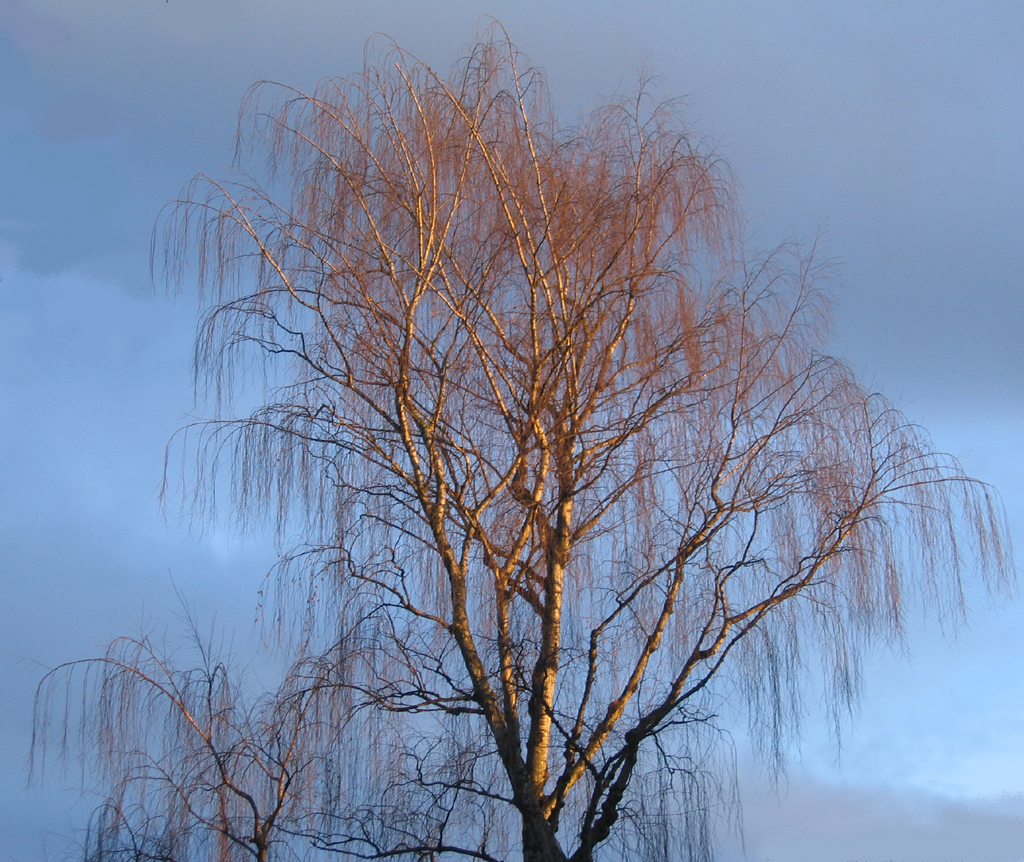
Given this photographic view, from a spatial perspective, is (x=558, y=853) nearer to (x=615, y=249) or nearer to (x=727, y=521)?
(x=727, y=521)

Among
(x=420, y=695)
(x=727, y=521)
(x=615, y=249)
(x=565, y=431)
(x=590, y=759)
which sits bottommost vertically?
(x=590, y=759)

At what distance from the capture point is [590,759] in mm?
5676

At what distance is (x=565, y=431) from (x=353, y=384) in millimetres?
1267

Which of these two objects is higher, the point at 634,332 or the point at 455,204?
the point at 455,204

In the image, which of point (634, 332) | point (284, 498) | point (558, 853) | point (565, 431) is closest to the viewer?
point (558, 853)

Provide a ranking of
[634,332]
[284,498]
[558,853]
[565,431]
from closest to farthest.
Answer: [558,853] → [284,498] → [565,431] → [634,332]

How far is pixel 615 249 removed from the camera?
266 inches

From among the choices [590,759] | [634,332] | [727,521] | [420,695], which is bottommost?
[590,759]

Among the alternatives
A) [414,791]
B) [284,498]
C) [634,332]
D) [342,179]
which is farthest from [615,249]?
[414,791]

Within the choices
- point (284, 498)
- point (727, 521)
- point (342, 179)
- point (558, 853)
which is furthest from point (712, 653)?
point (342, 179)

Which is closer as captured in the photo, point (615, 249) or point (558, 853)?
point (558, 853)

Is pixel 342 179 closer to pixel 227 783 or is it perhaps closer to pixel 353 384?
pixel 353 384

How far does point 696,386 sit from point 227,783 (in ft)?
12.3

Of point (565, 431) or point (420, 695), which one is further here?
point (565, 431)
